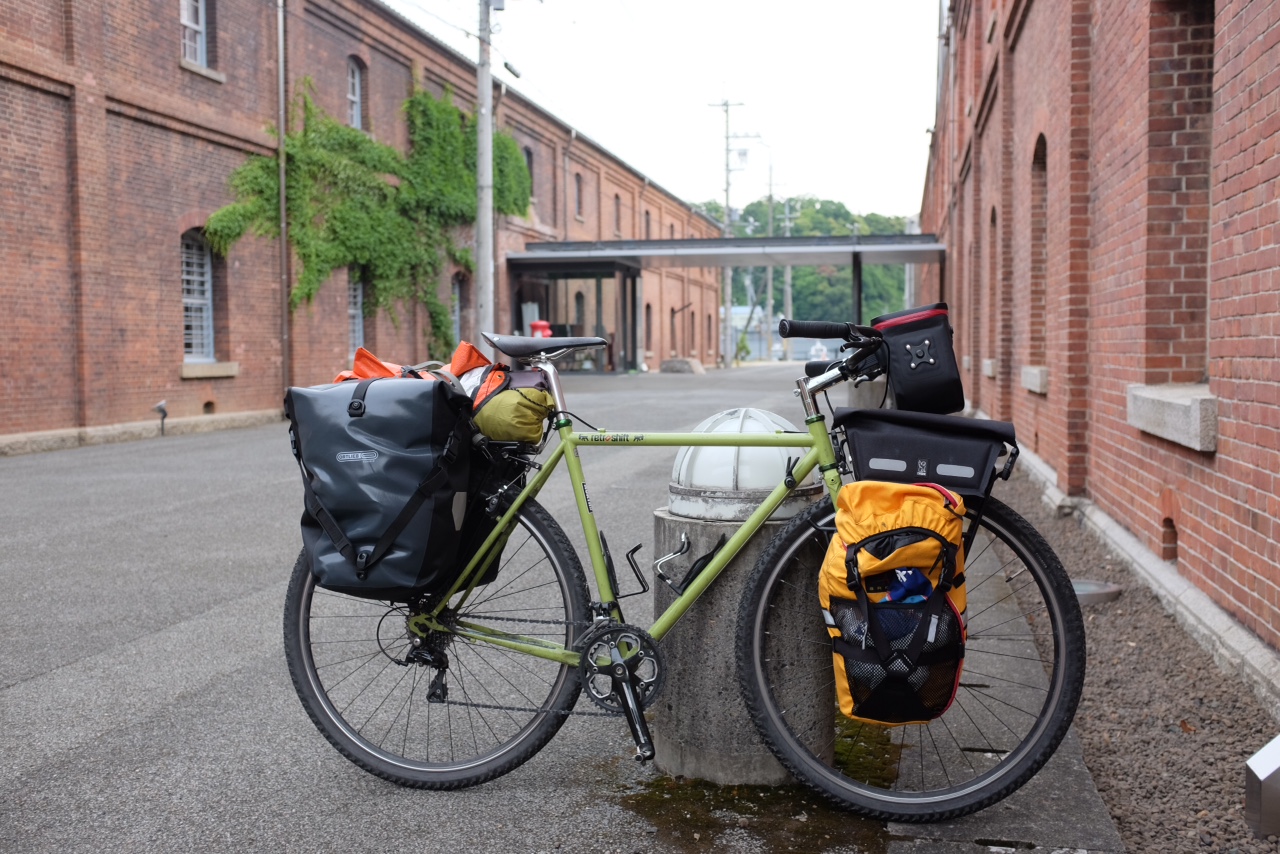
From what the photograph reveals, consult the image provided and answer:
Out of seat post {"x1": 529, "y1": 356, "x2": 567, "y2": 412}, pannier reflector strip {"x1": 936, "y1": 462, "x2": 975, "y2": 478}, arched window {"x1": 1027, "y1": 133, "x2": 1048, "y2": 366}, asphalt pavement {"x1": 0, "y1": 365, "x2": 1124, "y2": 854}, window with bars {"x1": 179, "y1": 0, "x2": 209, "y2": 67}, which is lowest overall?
asphalt pavement {"x1": 0, "y1": 365, "x2": 1124, "y2": 854}

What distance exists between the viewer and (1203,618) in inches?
186

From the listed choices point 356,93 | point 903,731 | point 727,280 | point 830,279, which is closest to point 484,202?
point 356,93

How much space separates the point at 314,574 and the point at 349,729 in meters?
0.55

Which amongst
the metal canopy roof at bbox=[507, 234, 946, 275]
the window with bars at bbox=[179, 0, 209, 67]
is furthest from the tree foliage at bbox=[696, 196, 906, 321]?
the window with bars at bbox=[179, 0, 209, 67]

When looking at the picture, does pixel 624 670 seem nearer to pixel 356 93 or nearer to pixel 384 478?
pixel 384 478

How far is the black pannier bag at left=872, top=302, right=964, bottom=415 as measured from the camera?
10.1 feet

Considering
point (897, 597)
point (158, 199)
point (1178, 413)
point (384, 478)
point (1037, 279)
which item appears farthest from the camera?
point (158, 199)

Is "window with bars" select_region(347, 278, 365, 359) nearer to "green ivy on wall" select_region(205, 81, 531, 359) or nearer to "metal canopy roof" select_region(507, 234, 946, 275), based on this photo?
"green ivy on wall" select_region(205, 81, 531, 359)

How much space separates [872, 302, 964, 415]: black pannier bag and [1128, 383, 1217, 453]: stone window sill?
2257 mm

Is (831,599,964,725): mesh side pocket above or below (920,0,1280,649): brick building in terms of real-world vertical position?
below

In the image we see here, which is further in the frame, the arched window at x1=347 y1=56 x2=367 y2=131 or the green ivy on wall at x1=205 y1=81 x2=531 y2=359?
the arched window at x1=347 y1=56 x2=367 y2=131

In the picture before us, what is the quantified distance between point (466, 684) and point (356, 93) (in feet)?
79.0

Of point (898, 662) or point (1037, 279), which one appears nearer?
point (898, 662)

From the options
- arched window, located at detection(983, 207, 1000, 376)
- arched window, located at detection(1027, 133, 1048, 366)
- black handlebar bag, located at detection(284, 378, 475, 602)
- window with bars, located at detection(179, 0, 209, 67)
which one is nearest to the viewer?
black handlebar bag, located at detection(284, 378, 475, 602)
